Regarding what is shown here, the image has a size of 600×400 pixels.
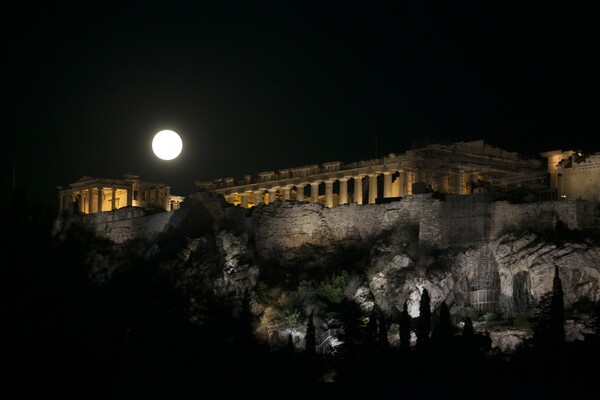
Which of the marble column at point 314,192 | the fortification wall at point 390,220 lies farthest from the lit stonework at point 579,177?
the marble column at point 314,192

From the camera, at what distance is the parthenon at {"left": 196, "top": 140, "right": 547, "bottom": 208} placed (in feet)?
282

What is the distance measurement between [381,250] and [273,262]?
25.0 ft

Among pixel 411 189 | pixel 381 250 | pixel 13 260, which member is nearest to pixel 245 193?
pixel 411 189

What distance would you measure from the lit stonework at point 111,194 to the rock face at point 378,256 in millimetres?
13493

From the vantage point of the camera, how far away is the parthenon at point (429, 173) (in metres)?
86.1

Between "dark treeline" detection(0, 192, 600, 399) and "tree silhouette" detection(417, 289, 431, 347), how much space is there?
82 millimetres

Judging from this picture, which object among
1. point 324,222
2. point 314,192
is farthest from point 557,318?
point 314,192

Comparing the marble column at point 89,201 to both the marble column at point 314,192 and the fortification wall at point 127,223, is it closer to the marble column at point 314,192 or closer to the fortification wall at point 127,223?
the fortification wall at point 127,223

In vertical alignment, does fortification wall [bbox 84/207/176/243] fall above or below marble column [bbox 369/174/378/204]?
below

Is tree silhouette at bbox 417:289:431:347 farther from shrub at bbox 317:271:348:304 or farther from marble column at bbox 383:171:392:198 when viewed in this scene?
marble column at bbox 383:171:392:198

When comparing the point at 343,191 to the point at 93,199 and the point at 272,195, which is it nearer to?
the point at 272,195

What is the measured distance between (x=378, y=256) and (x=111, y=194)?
32.7 m

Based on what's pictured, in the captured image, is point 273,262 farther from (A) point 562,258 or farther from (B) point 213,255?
(A) point 562,258

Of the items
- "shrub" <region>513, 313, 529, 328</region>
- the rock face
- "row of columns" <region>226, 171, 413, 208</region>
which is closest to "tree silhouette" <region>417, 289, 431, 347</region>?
the rock face
